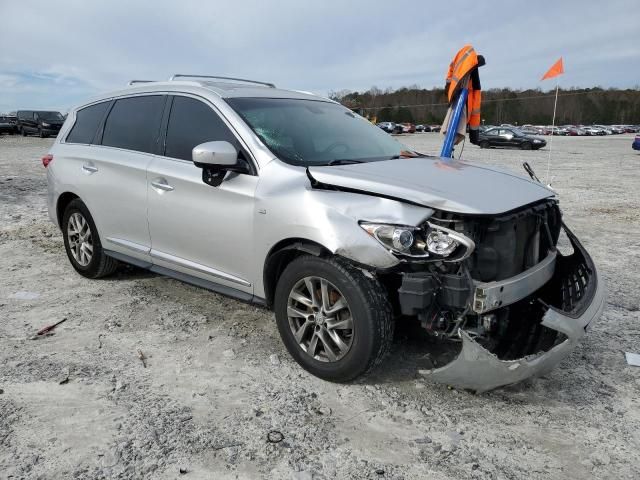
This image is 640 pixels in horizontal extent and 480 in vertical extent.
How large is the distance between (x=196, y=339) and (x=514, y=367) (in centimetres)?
229

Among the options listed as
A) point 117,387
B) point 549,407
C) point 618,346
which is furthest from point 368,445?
point 618,346

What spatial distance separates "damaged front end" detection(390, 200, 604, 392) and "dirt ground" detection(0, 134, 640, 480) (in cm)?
32

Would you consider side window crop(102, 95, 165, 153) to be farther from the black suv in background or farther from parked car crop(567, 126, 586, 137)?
parked car crop(567, 126, 586, 137)

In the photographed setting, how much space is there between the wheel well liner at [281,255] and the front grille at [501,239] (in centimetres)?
71

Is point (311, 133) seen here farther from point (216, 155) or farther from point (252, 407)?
point (252, 407)

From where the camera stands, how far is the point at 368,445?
2.82m

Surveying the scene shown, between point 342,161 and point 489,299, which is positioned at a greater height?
point 342,161

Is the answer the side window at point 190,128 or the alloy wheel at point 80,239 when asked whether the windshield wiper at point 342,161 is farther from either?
the alloy wheel at point 80,239

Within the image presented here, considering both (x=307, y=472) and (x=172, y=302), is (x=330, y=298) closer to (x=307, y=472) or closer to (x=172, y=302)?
(x=307, y=472)

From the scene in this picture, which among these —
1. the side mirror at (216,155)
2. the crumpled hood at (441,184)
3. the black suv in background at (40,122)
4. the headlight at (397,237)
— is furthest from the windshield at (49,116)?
the headlight at (397,237)

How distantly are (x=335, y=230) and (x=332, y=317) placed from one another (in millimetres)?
552

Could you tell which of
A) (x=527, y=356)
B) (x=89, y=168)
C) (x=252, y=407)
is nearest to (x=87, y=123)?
(x=89, y=168)

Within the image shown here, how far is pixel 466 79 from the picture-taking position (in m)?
7.04

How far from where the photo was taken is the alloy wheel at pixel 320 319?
324cm
